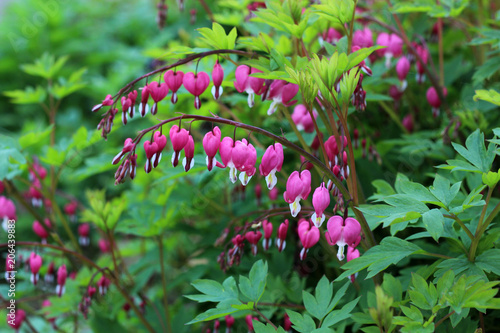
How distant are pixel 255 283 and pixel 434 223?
0.53 metres

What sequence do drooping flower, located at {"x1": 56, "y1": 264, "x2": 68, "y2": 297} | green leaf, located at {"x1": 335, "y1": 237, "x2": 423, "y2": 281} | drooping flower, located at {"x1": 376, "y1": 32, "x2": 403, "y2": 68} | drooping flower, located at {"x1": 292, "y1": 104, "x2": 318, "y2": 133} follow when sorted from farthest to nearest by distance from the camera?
drooping flower, located at {"x1": 376, "y1": 32, "x2": 403, "y2": 68}
drooping flower, located at {"x1": 56, "y1": 264, "x2": 68, "y2": 297}
drooping flower, located at {"x1": 292, "y1": 104, "x2": 318, "y2": 133}
green leaf, located at {"x1": 335, "y1": 237, "x2": 423, "y2": 281}

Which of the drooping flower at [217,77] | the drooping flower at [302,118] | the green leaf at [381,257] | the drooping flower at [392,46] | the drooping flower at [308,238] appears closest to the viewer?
the green leaf at [381,257]

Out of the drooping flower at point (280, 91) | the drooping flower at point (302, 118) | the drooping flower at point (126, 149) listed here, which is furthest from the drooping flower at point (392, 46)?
the drooping flower at point (126, 149)

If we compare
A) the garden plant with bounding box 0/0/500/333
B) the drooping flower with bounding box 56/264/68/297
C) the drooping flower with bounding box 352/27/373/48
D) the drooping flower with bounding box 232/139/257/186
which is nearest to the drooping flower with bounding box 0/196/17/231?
the garden plant with bounding box 0/0/500/333

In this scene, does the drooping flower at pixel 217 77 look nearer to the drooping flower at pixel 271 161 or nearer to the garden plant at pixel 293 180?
the garden plant at pixel 293 180

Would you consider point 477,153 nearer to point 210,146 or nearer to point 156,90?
point 210,146

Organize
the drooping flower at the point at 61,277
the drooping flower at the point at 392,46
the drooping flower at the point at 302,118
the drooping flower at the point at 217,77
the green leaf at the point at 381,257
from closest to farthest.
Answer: the green leaf at the point at 381,257 → the drooping flower at the point at 217,77 → the drooping flower at the point at 302,118 → the drooping flower at the point at 61,277 → the drooping flower at the point at 392,46

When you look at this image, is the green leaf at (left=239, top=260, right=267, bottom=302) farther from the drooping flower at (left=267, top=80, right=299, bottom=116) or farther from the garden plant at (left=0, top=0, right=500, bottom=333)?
the drooping flower at (left=267, top=80, right=299, bottom=116)

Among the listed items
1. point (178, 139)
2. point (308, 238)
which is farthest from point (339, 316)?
point (178, 139)

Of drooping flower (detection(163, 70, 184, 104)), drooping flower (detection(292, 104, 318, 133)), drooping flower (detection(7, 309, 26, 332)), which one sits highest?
drooping flower (detection(163, 70, 184, 104))

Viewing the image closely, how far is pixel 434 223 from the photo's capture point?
3.18ft

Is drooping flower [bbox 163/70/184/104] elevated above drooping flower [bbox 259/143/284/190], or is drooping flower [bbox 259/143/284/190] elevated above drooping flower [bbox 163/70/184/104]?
drooping flower [bbox 163/70/184/104]

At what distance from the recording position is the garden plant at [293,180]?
1097 mm

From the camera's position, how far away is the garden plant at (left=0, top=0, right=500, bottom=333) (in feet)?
3.60
